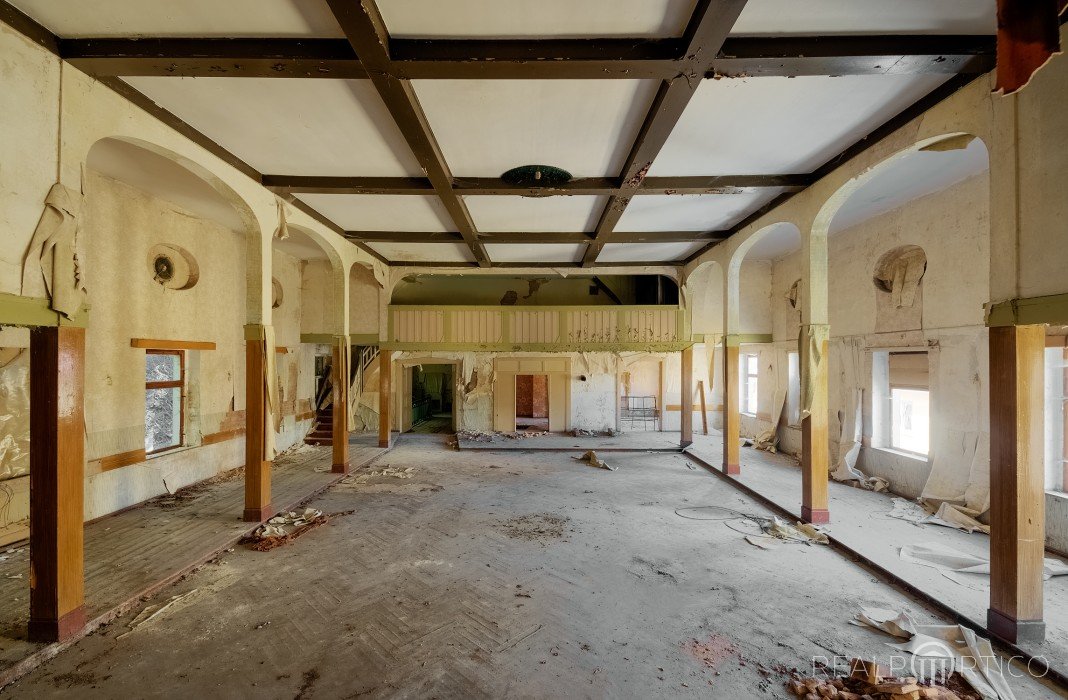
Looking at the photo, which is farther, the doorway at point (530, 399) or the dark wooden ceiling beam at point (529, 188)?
the doorway at point (530, 399)

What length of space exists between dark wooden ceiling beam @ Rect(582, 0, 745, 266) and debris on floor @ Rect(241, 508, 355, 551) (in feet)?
19.7

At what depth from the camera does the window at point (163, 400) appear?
23.2 ft

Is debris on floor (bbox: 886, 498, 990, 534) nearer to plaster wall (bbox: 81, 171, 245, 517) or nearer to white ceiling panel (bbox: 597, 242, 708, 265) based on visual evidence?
white ceiling panel (bbox: 597, 242, 708, 265)

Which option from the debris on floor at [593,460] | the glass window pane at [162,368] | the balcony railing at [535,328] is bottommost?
the debris on floor at [593,460]

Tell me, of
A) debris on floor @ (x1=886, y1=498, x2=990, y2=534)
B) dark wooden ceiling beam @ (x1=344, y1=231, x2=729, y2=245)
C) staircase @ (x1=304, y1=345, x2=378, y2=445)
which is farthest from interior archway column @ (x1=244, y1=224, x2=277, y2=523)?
debris on floor @ (x1=886, y1=498, x2=990, y2=534)

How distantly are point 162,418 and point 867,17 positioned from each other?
10078 mm

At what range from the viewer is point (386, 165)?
5.39 m

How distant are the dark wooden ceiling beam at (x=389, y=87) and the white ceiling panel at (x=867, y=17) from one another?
8.23ft

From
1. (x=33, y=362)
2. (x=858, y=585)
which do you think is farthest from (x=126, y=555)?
(x=858, y=585)

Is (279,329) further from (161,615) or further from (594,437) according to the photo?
(594,437)

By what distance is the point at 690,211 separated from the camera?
23.1ft

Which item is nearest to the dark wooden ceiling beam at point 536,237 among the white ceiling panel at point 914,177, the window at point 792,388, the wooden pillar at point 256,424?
the white ceiling panel at point 914,177

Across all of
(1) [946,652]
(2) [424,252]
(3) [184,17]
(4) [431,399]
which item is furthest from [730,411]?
(4) [431,399]

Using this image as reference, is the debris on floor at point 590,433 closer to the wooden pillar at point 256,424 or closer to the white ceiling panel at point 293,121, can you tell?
the wooden pillar at point 256,424
